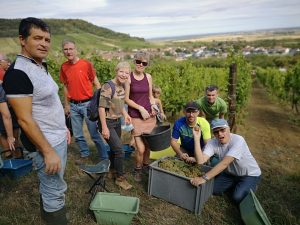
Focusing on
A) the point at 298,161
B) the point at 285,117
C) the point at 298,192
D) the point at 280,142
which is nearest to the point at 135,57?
the point at 298,192

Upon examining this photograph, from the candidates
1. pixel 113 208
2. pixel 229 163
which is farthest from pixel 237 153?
pixel 113 208

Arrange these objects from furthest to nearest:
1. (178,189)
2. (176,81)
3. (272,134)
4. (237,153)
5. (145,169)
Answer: (176,81) → (272,134) → (145,169) → (178,189) → (237,153)

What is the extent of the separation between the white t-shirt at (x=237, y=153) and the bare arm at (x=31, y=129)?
2179mm

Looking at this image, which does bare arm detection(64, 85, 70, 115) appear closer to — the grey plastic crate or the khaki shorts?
the khaki shorts

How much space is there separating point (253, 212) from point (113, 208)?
1.54 metres

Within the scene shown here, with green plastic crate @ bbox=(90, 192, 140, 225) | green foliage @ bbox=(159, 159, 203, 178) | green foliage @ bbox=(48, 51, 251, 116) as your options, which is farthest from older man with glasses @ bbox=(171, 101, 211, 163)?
green foliage @ bbox=(48, 51, 251, 116)

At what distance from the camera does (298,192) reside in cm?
400

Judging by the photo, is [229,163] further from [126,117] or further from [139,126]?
[126,117]

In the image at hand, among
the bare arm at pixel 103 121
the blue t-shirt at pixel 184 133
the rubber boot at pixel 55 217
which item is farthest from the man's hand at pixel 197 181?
the rubber boot at pixel 55 217

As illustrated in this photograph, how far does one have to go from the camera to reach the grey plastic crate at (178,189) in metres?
3.38

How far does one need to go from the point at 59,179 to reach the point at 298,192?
3.40 metres

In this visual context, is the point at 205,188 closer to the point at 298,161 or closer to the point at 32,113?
the point at 32,113

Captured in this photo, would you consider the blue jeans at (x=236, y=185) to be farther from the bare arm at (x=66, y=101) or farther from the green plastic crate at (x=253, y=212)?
the bare arm at (x=66, y=101)

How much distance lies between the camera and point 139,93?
3.98m
